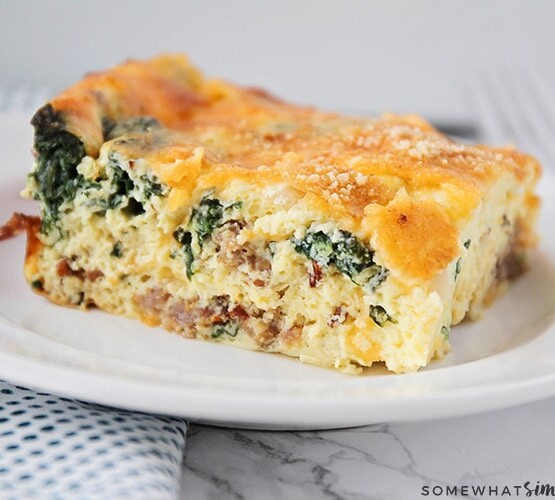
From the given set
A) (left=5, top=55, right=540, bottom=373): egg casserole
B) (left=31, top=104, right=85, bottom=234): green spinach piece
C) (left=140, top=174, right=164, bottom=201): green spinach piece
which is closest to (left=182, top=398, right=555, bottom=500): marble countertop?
(left=5, top=55, right=540, bottom=373): egg casserole

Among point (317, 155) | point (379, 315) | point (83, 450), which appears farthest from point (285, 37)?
point (83, 450)

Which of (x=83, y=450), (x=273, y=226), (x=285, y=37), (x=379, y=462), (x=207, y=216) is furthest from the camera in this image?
(x=285, y=37)

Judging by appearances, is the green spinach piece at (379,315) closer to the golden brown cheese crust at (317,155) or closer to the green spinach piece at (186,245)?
the golden brown cheese crust at (317,155)

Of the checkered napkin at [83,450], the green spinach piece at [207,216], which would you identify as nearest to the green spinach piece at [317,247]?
the green spinach piece at [207,216]

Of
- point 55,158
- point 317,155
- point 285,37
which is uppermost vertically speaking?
point 317,155

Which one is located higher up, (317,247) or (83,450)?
(317,247)

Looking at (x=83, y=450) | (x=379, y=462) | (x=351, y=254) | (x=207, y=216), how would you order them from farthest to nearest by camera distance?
(x=207, y=216) < (x=351, y=254) < (x=379, y=462) < (x=83, y=450)

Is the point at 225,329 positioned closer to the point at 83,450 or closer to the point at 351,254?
the point at 351,254

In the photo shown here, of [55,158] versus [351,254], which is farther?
[55,158]
